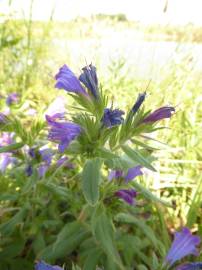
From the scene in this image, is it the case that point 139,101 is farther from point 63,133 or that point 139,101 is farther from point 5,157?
point 5,157

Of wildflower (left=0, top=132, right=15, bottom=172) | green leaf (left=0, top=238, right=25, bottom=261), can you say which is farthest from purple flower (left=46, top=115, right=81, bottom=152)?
wildflower (left=0, top=132, right=15, bottom=172)

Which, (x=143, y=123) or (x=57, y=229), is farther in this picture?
(x=57, y=229)

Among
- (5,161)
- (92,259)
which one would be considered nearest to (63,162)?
(92,259)

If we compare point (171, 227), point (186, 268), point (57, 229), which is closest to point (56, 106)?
point (57, 229)

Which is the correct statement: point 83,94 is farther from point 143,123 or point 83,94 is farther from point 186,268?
point 186,268

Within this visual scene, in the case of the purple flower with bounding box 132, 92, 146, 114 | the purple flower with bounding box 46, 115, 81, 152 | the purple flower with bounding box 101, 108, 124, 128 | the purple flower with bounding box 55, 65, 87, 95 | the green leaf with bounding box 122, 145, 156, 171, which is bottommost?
the green leaf with bounding box 122, 145, 156, 171

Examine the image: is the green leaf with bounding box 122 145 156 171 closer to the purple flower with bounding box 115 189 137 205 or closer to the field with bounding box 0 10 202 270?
the field with bounding box 0 10 202 270

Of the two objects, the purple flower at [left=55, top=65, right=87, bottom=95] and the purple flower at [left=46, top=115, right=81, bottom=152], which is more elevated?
the purple flower at [left=55, top=65, right=87, bottom=95]
